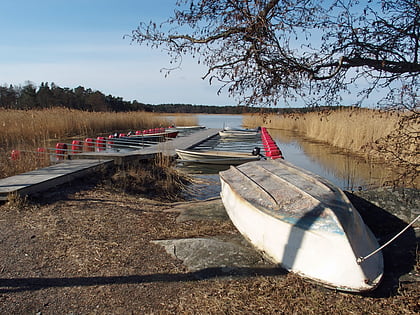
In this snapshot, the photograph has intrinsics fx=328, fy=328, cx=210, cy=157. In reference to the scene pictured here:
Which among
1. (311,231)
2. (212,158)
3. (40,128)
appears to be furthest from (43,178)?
(40,128)

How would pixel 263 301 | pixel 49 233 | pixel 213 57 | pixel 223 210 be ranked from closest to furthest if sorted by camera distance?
1. pixel 263 301
2. pixel 213 57
3. pixel 49 233
4. pixel 223 210

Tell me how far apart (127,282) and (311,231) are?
1728 mm

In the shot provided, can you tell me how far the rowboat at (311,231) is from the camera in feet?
9.21

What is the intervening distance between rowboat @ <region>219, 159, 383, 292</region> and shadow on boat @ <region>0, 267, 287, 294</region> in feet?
1.00

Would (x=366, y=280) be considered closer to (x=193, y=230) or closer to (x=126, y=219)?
(x=193, y=230)

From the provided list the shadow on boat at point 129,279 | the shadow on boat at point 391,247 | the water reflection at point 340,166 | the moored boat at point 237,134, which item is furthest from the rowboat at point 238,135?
the shadow on boat at point 129,279

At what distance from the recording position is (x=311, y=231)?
300 cm

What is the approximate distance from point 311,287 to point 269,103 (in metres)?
1.73

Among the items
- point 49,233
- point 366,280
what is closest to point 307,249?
point 366,280

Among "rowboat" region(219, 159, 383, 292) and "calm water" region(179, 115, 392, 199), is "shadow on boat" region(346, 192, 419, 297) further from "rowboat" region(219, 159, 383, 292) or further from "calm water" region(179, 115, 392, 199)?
"calm water" region(179, 115, 392, 199)

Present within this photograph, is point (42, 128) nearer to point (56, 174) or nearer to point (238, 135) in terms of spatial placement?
point (56, 174)

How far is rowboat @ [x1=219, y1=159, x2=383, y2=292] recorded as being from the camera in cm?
281

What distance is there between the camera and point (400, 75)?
2.88m

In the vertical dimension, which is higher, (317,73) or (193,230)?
(317,73)
